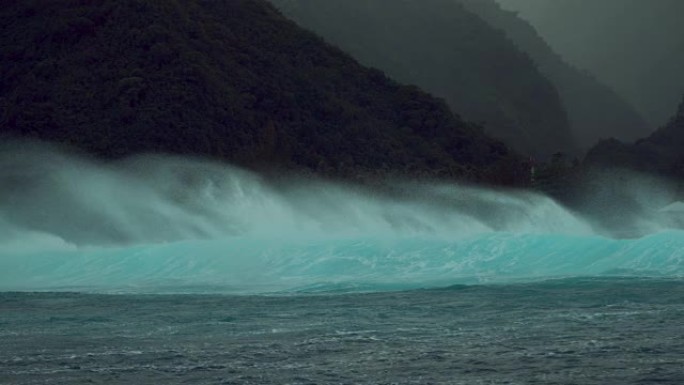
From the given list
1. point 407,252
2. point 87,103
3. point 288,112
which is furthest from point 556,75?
point 407,252

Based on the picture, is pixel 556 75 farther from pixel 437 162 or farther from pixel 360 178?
pixel 360 178

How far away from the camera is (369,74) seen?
206 ft

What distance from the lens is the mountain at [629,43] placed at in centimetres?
12650

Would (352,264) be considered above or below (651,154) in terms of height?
below

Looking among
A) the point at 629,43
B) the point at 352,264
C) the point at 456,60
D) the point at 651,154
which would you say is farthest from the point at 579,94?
the point at 352,264

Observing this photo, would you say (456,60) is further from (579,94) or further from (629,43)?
(629,43)

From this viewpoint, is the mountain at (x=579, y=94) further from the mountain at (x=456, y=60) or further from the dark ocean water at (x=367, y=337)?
the dark ocean water at (x=367, y=337)

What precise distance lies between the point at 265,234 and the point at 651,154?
34.0 metres

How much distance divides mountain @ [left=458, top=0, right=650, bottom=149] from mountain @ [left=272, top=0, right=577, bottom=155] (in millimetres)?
12778

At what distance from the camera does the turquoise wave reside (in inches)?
845

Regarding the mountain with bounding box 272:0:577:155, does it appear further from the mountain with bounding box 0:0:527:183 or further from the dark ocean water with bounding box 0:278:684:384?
the dark ocean water with bounding box 0:278:684:384

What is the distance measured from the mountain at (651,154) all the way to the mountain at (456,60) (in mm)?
20849

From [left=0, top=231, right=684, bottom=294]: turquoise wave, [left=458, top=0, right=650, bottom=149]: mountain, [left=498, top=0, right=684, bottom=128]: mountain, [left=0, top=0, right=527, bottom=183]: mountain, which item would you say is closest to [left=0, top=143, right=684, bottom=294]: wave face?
[left=0, top=231, right=684, bottom=294]: turquoise wave

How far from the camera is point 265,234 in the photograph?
106ft
